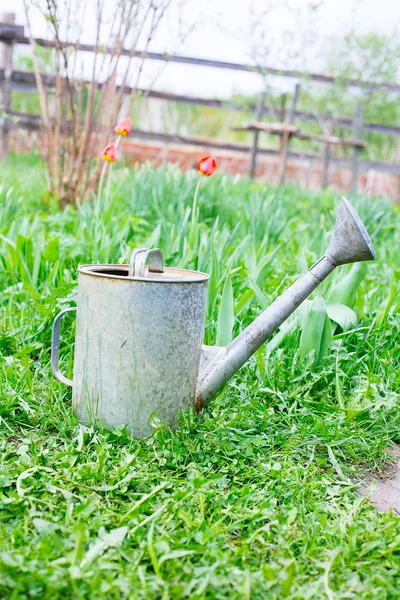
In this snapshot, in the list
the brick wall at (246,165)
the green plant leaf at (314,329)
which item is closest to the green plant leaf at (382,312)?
the green plant leaf at (314,329)

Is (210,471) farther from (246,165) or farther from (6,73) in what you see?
(246,165)

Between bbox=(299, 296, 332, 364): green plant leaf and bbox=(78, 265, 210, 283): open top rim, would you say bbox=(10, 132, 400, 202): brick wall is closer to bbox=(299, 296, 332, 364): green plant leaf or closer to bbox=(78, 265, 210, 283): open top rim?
bbox=(299, 296, 332, 364): green plant leaf

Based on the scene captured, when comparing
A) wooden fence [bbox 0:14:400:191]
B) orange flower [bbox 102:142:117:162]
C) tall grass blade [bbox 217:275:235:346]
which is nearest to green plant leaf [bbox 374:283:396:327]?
tall grass blade [bbox 217:275:235:346]

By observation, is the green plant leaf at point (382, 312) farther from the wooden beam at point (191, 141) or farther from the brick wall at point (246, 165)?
the brick wall at point (246, 165)

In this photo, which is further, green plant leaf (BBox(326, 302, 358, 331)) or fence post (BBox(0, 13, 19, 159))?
fence post (BBox(0, 13, 19, 159))

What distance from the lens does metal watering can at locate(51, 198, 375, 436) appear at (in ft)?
4.42

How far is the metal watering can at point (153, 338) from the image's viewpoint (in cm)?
135

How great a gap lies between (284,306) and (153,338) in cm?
30

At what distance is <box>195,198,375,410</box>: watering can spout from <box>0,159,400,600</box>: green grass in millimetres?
100

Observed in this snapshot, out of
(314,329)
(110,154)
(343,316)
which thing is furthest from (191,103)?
(314,329)

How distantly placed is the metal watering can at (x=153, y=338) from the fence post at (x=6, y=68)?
588cm

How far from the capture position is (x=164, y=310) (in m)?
1.35

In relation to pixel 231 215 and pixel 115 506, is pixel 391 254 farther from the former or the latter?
pixel 115 506

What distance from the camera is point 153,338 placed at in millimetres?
1358
